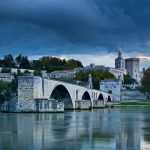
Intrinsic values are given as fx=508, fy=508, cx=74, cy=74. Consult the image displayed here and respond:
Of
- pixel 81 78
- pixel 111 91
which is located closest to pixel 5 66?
pixel 81 78

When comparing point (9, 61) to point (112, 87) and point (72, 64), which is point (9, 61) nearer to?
point (112, 87)

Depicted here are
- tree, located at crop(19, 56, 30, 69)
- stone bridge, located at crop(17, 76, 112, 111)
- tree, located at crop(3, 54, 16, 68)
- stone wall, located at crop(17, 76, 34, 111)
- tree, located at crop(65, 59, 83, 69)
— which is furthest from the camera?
tree, located at crop(65, 59, 83, 69)

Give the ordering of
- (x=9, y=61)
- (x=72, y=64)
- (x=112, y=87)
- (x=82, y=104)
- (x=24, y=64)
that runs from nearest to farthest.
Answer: (x=82, y=104) < (x=112, y=87) < (x=9, y=61) < (x=24, y=64) < (x=72, y=64)

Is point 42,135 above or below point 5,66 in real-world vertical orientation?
below

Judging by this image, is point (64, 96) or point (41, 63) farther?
point (41, 63)

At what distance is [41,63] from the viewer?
519 ft

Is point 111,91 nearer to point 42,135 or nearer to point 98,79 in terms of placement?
point 98,79

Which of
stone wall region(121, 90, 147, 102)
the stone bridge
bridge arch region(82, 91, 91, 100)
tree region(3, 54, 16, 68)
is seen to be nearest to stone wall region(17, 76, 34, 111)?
the stone bridge

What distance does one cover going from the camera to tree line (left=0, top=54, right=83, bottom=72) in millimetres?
138750

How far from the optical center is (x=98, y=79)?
452ft

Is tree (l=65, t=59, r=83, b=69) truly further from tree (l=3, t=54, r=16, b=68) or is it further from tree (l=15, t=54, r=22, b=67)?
tree (l=3, t=54, r=16, b=68)

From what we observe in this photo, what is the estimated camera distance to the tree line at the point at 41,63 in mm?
138750

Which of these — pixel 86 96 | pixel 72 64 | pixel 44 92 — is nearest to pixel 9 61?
pixel 72 64

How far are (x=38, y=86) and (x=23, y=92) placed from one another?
9.11 ft
